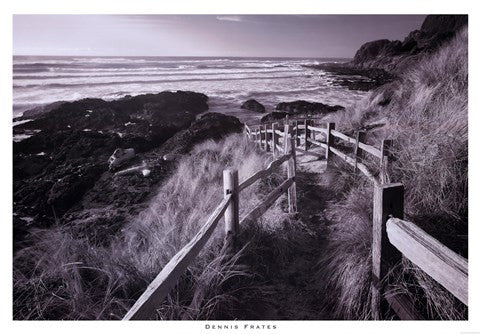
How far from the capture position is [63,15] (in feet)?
10.8

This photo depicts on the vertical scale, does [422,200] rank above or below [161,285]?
above

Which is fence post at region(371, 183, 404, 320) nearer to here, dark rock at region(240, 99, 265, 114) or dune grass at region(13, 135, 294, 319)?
dune grass at region(13, 135, 294, 319)

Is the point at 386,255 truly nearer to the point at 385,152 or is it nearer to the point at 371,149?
the point at 385,152

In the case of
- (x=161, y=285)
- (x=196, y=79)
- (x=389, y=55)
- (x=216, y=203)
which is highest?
(x=389, y=55)

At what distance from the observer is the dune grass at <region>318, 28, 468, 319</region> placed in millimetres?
2105

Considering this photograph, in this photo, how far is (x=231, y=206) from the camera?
109 inches

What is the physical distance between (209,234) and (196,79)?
3.10 meters

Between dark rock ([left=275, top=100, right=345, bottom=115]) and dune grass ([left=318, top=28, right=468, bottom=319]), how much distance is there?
111 cm

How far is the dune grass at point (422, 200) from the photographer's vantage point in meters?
2.11
